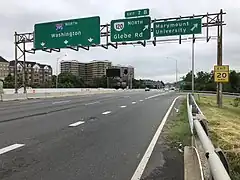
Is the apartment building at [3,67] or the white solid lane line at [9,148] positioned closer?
the white solid lane line at [9,148]

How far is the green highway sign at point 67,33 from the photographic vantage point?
35.0 m

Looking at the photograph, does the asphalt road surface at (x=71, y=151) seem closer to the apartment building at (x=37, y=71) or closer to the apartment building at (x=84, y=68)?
the apartment building at (x=37, y=71)

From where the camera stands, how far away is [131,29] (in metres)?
34.3

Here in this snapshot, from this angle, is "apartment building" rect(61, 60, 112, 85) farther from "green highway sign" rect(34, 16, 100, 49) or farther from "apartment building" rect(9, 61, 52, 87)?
"green highway sign" rect(34, 16, 100, 49)

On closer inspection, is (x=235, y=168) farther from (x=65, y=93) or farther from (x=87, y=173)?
(x=65, y=93)

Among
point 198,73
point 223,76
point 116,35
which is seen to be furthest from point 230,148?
point 198,73

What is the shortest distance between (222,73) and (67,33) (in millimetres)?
16375

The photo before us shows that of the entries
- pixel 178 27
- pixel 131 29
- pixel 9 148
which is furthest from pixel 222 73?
pixel 9 148

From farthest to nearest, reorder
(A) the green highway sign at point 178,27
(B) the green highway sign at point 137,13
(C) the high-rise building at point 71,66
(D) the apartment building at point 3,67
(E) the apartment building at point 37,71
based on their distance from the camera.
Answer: (C) the high-rise building at point 71,66, (D) the apartment building at point 3,67, (E) the apartment building at point 37,71, (B) the green highway sign at point 137,13, (A) the green highway sign at point 178,27

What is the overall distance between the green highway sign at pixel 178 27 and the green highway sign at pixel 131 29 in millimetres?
820

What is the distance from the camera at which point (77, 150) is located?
29.8 ft

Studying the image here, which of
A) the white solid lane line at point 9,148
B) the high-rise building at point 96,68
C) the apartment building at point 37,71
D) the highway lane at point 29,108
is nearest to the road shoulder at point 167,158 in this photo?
the white solid lane line at point 9,148

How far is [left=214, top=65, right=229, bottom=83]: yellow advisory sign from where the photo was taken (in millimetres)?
25969

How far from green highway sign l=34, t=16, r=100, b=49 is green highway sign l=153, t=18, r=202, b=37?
18.6ft
